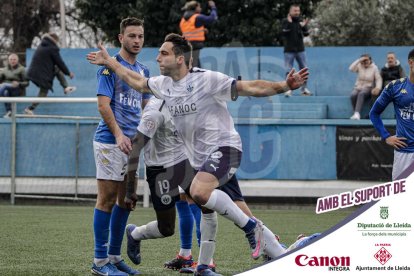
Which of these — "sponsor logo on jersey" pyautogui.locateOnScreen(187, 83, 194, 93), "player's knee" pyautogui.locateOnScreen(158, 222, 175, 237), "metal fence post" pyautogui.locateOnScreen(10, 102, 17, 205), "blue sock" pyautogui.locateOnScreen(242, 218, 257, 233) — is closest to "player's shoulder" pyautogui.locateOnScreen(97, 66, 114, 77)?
Answer: "sponsor logo on jersey" pyautogui.locateOnScreen(187, 83, 194, 93)

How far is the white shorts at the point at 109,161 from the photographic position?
8359mm

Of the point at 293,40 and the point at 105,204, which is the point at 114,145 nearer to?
the point at 105,204

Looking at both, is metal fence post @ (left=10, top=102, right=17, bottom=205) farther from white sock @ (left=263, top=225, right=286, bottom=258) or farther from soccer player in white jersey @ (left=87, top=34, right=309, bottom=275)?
white sock @ (left=263, top=225, right=286, bottom=258)

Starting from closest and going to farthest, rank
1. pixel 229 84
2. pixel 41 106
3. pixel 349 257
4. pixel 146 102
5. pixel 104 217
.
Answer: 1. pixel 349 257
2. pixel 229 84
3. pixel 104 217
4. pixel 146 102
5. pixel 41 106

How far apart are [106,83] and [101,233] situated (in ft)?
4.50

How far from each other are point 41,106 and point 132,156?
1311 cm

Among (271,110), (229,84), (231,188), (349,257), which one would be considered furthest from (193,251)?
(271,110)

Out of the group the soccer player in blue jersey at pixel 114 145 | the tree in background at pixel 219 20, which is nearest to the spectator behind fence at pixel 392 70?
the tree in background at pixel 219 20

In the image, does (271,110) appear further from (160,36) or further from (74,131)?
(160,36)

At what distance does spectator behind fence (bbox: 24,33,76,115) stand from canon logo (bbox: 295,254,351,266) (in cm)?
1516

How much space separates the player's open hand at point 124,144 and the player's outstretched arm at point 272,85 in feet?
3.62

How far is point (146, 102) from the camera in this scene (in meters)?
9.05

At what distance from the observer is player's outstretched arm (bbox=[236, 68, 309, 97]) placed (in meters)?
7.27

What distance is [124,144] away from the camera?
316 inches
